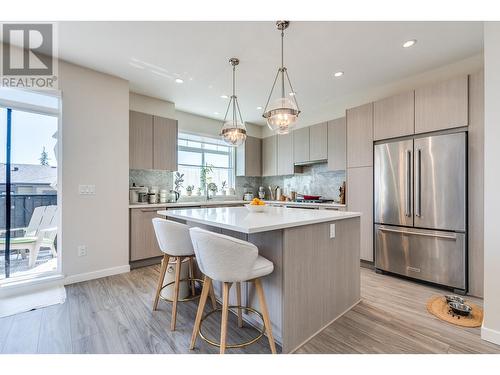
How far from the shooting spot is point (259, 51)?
262cm

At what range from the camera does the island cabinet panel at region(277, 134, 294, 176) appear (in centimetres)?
490

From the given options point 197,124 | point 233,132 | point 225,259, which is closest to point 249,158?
point 197,124

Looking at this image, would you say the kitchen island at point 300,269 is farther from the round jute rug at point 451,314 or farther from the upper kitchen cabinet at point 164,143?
the upper kitchen cabinet at point 164,143

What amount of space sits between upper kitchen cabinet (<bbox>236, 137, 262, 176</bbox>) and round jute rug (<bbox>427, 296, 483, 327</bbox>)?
391 centimetres

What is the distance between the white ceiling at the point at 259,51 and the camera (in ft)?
7.30

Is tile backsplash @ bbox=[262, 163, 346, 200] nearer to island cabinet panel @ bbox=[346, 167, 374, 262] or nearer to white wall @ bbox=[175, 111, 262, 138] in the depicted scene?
island cabinet panel @ bbox=[346, 167, 374, 262]

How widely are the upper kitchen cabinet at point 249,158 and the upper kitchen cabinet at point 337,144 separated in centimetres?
191

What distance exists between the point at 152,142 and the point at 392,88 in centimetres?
387

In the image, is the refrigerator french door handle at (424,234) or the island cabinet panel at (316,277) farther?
the refrigerator french door handle at (424,234)

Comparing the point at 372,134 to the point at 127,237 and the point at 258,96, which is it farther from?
the point at 127,237

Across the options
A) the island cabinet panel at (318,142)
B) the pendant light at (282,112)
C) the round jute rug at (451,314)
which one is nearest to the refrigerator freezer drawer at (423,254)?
the round jute rug at (451,314)

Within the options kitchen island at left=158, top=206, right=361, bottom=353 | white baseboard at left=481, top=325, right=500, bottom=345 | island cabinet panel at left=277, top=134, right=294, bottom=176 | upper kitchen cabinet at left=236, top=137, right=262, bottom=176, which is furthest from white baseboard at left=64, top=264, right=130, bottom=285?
white baseboard at left=481, top=325, right=500, bottom=345
